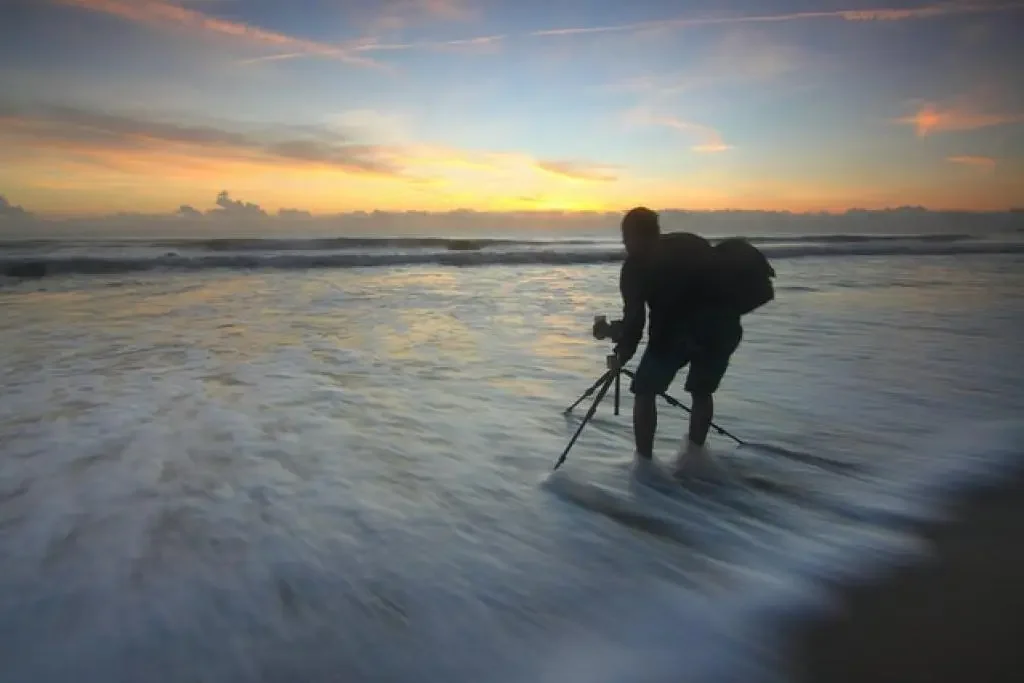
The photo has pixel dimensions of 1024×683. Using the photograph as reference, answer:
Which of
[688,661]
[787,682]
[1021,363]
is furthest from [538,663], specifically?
[1021,363]

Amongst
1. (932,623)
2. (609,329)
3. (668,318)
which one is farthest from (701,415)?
(932,623)

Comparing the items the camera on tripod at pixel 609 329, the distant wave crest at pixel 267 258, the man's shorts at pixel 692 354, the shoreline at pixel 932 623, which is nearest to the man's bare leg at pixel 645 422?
the man's shorts at pixel 692 354

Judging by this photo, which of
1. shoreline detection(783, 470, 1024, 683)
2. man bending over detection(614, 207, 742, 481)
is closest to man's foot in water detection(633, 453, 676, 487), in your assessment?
man bending over detection(614, 207, 742, 481)

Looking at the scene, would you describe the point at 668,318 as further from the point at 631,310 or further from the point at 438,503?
the point at 438,503

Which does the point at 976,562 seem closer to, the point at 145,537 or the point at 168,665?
the point at 168,665

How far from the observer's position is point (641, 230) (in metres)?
4.29

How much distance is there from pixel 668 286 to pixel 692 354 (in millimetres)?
540

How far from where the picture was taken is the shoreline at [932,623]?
98.7 inches

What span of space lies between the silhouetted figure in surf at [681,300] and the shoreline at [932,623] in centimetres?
158

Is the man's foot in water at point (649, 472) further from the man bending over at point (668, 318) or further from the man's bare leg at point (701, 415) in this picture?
the man's bare leg at point (701, 415)

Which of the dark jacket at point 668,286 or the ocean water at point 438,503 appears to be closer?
the ocean water at point 438,503

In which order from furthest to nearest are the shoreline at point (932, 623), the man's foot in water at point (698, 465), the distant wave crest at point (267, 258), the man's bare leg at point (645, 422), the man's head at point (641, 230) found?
1. the distant wave crest at point (267, 258)
2. the man's bare leg at point (645, 422)
3. the man's foot in water at point (698, 465)
4. the man's head at point (641, 230)
5. the shoreline at point (932, 623)

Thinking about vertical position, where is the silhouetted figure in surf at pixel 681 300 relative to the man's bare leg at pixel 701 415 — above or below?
above

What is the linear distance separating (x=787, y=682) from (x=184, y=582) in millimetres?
2695
